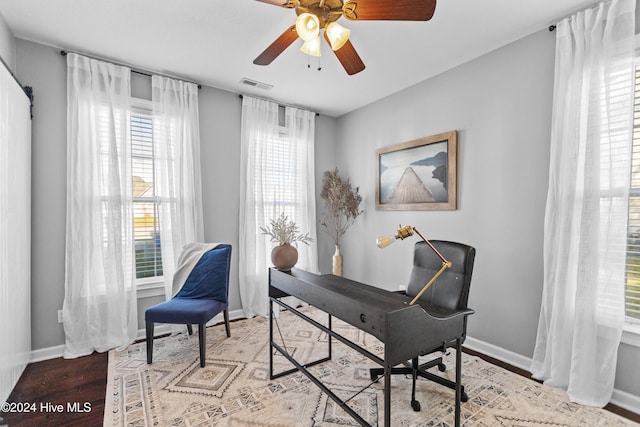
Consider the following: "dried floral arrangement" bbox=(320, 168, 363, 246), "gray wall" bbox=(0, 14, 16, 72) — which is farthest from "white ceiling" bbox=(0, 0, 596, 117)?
"dried floral arrangement" bbox=(320, 168, 363, 246)

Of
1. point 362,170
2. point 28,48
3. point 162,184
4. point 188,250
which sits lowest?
point 188,250

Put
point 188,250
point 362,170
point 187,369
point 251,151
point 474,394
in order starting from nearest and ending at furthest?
point 474,394
point 187,369
point 188,250
point 251,151
point 362,170

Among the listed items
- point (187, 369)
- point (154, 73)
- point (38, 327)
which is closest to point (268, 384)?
point (187, 369)

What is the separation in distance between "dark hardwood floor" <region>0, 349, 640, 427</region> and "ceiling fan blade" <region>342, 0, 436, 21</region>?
264cm

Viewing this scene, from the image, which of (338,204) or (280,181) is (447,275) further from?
(280,181)

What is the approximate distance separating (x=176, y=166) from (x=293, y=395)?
8.04ft

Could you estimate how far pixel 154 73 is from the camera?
317 cm

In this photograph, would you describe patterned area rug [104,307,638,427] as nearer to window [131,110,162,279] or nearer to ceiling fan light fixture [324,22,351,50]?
window [131,110,162,279]

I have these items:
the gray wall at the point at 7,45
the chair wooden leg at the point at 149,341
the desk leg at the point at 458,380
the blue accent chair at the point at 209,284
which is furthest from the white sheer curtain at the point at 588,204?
the gray wall at the point at 7,45

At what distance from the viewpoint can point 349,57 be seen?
6.86ft

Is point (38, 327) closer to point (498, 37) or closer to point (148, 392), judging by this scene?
point (148, 392)

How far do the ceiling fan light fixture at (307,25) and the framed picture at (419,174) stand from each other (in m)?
1.93

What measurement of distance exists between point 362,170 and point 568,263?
8.13 ft

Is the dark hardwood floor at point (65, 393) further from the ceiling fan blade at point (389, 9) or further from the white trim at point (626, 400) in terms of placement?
the ceiling fan blade at point (389, 9)
